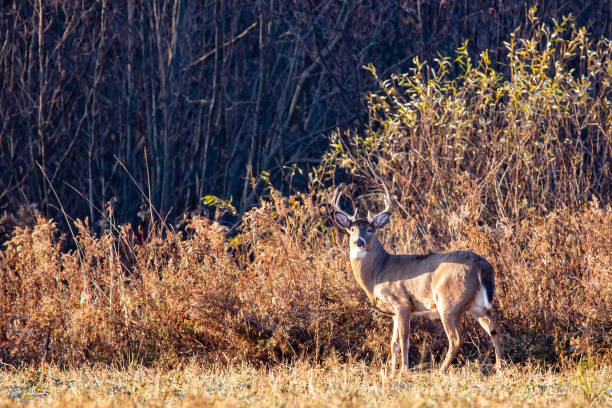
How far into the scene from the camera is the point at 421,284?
7.15m

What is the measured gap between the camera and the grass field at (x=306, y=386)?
17.7 feet

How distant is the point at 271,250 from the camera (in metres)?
8.24

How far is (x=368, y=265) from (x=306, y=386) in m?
1.72

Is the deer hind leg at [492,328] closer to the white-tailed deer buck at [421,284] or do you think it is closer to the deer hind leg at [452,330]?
the white-tailed deer buck at [421,284]

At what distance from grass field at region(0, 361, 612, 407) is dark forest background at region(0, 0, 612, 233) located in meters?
5.42

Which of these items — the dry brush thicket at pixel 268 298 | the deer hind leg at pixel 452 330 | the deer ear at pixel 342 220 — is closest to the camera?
the deer hind leg at pixel 452 330

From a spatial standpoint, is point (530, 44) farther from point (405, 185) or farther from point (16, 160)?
point (16, 160)

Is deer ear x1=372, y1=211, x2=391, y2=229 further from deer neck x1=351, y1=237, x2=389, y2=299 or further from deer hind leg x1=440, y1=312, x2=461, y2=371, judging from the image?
deer hind leg x1=440, y1=312, x2=461, y2=371

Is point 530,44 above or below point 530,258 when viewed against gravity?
above

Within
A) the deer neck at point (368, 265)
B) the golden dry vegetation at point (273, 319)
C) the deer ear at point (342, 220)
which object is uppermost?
the deer ear at point (342, 220)

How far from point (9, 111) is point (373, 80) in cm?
547

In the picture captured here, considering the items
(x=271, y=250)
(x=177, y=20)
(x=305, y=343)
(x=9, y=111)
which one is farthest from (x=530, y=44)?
(x=9, y=111)

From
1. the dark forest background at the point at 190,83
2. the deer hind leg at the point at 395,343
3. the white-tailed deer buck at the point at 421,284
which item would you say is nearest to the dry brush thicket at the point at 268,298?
the deer hind leg at the point at 395,343

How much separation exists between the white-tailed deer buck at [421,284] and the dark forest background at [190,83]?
4.87 meters
